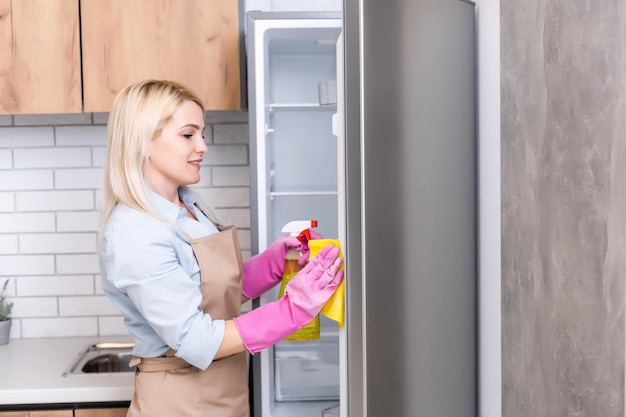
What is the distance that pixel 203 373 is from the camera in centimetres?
171

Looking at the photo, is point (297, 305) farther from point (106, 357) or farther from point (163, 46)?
point (106, 357)

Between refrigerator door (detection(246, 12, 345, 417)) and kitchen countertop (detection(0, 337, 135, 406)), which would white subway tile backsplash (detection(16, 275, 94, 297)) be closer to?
kitchen countertop (detection(0, 337, 135, 406))

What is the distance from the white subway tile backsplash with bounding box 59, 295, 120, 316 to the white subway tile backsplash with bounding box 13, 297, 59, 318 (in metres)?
0.03

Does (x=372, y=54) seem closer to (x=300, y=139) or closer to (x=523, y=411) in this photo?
(x=523, y=411)

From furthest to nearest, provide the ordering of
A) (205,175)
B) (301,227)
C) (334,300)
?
(205,175), (301,227), (334,300)

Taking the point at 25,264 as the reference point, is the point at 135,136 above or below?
above

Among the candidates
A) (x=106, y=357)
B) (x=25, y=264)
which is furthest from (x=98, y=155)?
(x=106, y=357)

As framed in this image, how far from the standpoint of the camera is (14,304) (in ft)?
8.16

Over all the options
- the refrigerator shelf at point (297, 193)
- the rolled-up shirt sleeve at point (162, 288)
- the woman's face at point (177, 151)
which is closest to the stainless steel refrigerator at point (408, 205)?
the rolled-up shirt sleeve at point (162, 288)

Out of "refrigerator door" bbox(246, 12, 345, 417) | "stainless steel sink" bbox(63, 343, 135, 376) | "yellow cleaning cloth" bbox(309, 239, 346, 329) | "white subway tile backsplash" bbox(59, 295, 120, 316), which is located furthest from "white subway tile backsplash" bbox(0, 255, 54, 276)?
"yellow cleaning cloth" bbox(309, 239, 346, 329)

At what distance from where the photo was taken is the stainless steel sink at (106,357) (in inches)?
90.3

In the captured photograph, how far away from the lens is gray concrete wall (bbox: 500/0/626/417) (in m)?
0.78

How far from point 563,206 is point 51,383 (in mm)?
1623

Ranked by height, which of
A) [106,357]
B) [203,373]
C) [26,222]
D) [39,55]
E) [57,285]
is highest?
[39,55]
